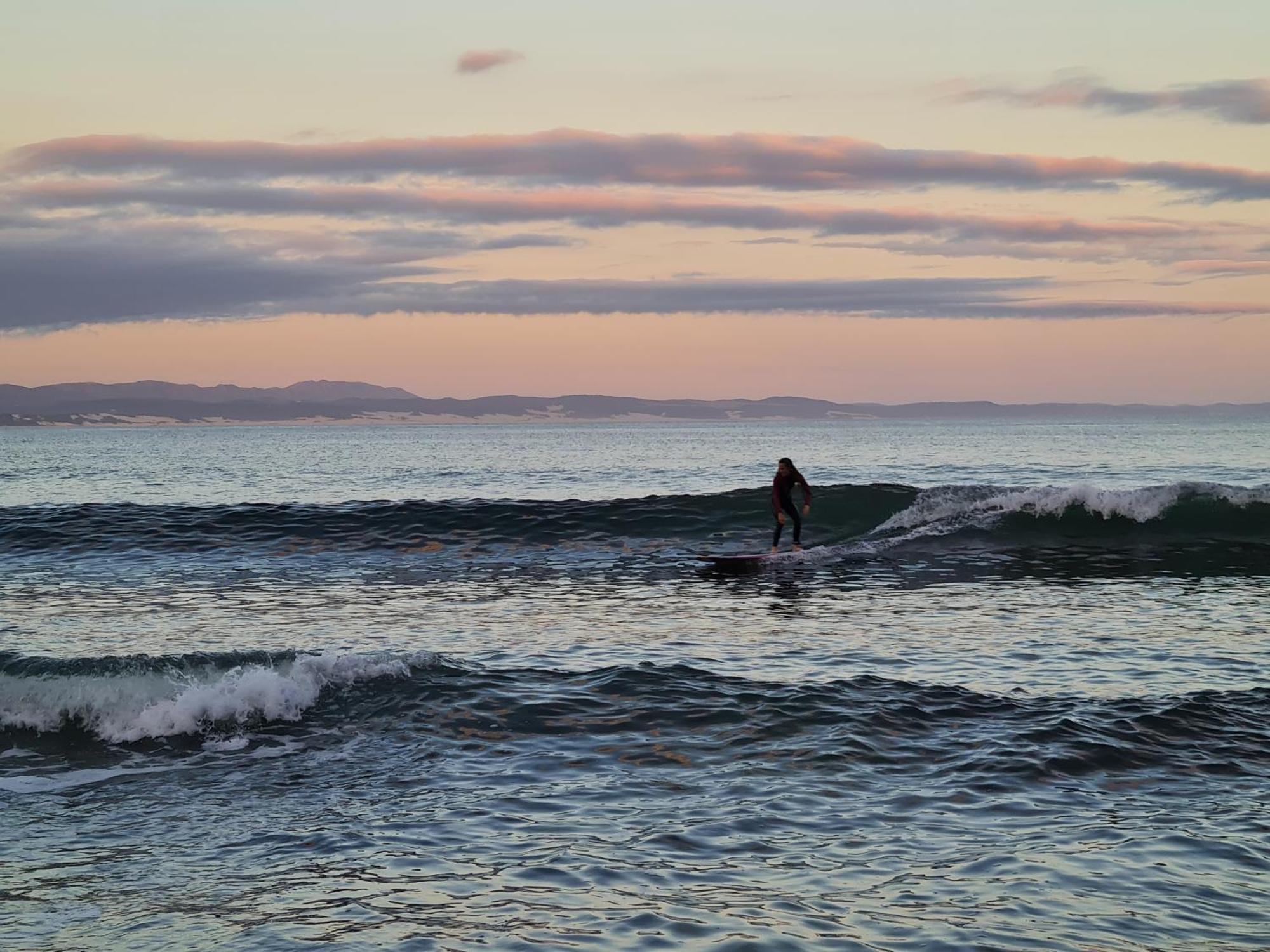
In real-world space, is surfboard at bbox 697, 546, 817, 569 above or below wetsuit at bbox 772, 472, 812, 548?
below

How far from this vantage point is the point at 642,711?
11516 mm

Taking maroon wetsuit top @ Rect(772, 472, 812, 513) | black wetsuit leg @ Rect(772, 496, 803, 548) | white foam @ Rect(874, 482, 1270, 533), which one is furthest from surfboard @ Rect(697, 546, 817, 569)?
white foam @ Rect(874, 482, 1270, 533)

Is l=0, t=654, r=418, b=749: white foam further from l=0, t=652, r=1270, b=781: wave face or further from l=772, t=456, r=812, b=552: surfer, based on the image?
l=772, t=456, r=812, b=552: surfer

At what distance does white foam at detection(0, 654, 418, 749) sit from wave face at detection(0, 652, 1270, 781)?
0.02 meters

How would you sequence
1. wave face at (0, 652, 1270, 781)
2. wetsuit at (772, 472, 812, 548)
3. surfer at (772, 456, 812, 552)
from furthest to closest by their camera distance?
wetsuit at (772, 472, 812, 548)
surfer at (772, 456, 812, 552)
wave face at (0, 652, 1270, 781)

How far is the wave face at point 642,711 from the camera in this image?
9.97 meters

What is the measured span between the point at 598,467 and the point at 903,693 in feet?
233

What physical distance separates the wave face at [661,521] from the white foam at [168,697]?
1618cm

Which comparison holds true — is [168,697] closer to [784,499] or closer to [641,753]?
[641,753]

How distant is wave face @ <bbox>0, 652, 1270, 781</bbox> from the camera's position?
9.97 m

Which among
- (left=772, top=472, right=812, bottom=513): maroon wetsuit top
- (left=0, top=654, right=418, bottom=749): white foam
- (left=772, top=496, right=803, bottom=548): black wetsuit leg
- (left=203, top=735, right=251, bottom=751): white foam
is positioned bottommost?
(left=203, top=735, right=251, bottom=751): white foam

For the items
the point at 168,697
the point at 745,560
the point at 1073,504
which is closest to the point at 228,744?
the point at 168,697

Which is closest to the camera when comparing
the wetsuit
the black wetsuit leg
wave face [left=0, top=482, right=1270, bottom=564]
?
the wetsuit

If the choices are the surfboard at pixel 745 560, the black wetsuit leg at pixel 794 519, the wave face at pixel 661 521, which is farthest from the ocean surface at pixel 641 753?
the wave face at pixel 661 521
